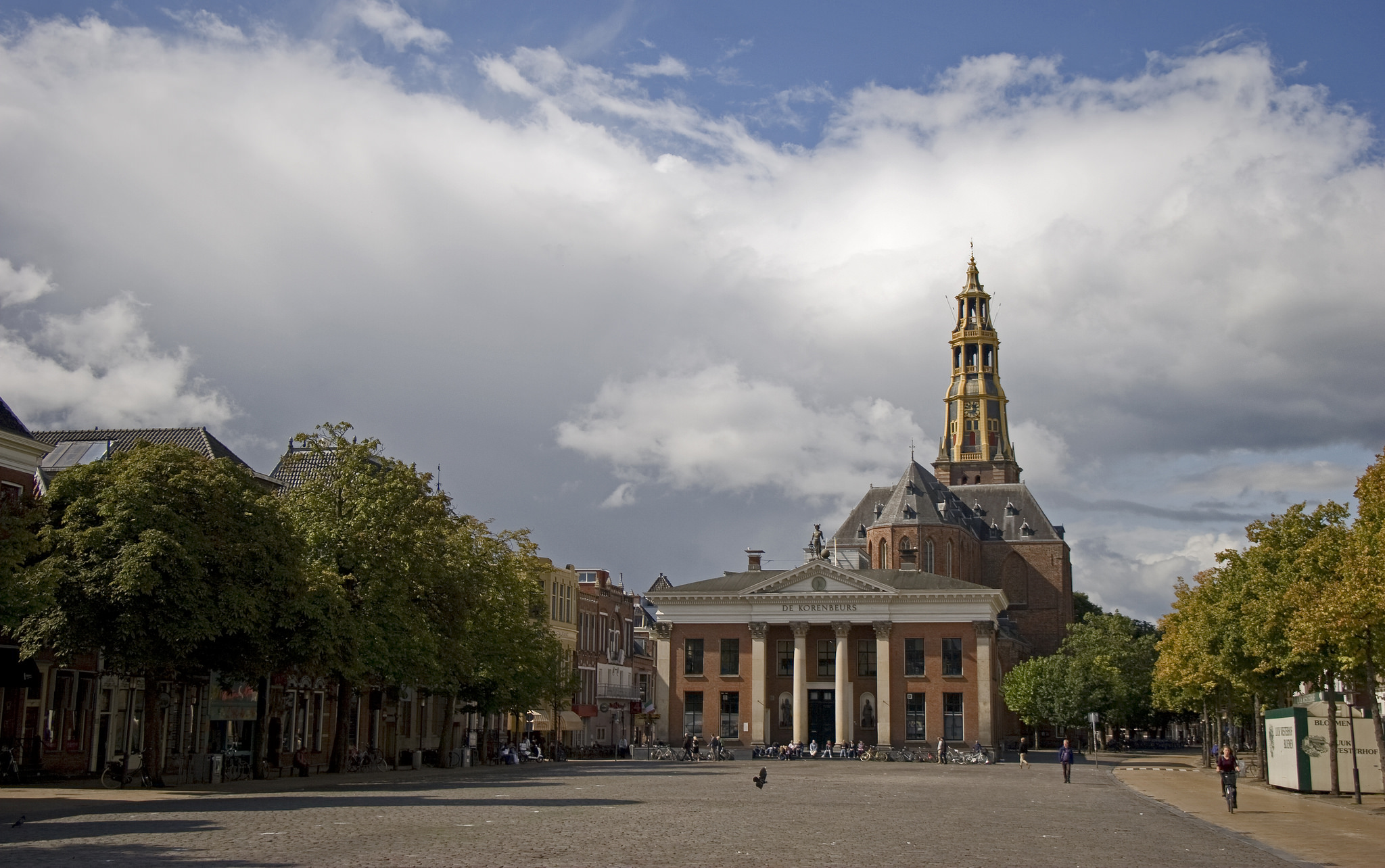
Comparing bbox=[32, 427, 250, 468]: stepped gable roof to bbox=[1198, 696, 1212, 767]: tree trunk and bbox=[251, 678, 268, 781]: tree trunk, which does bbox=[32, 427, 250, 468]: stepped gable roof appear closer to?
bbox=[251, 678, 268, 781]: tree trunk

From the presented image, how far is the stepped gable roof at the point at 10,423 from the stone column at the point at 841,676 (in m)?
59.0

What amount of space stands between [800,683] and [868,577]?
337 inches

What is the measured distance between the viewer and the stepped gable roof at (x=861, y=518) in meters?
136

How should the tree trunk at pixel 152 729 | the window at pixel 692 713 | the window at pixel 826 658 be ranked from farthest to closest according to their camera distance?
the window at pixel 826 658 < the window at pixel 692 713 < the tree trunk at pixel 152 729

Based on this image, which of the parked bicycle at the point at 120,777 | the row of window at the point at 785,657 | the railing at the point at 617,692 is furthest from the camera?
the railing at the point at 617,692

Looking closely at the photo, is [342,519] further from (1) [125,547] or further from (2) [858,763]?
(2) [858,763]

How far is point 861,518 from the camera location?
138 meters

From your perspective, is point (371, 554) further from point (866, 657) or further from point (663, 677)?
point (866, 657)

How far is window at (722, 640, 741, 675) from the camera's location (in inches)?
3659

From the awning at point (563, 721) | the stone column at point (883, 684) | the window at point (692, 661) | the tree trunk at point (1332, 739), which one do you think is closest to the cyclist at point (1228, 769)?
the tree trunk at point (1332, 739)

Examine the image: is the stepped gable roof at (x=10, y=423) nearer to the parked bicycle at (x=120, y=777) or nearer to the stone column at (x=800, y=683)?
the parked bicycle at (x=120, y=777)

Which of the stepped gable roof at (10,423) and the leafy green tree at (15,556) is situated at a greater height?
the stepped gable roof at (10,423)

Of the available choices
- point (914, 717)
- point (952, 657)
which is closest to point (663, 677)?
point (914, 717)

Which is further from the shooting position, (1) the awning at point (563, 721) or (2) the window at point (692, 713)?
(2) the window at point (692, 713)
